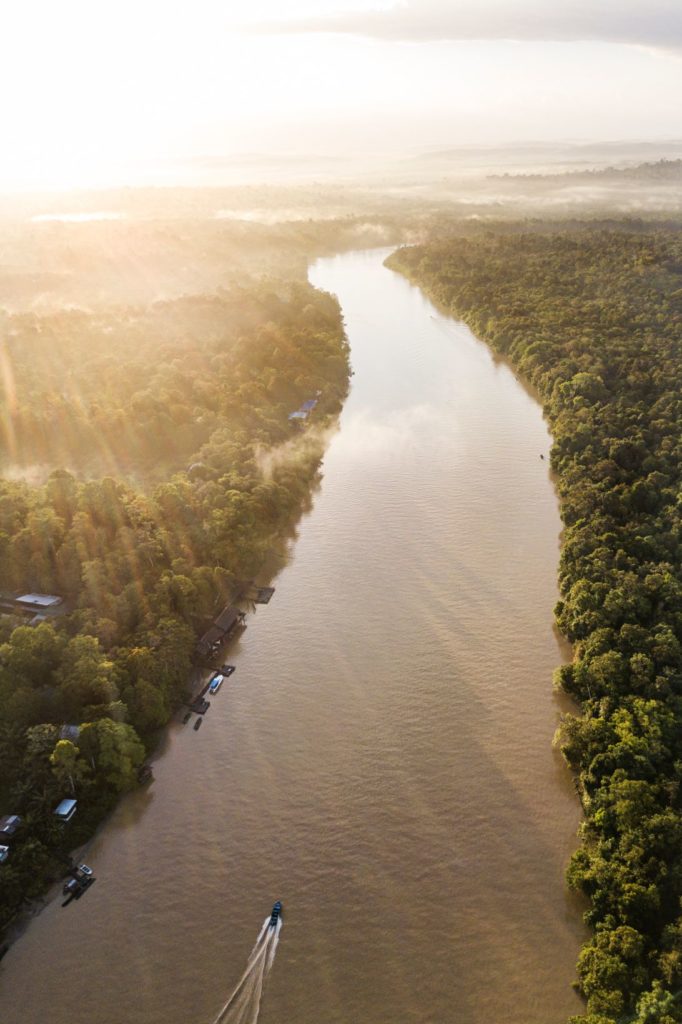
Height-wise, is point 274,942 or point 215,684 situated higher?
point 215,684

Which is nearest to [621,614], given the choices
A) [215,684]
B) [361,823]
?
[361,823]

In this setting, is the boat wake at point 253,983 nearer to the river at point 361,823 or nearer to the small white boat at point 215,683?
the river at point 361,823

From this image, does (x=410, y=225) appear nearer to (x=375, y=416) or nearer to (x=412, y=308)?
(x=412, y=308)

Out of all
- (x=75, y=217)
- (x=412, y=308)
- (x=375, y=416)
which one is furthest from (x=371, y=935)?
(x=75, y=217)

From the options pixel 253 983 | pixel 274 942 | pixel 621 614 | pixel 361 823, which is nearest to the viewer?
pixel 253 983

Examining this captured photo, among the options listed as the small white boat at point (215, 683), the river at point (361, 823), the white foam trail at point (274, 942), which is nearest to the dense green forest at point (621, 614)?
the river at point (361, 823)

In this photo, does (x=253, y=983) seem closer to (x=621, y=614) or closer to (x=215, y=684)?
(x=215, y=684)

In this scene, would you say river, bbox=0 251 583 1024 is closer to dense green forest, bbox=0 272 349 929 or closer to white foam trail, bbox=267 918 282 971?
white foam trail, bbox=267 918 282 971
